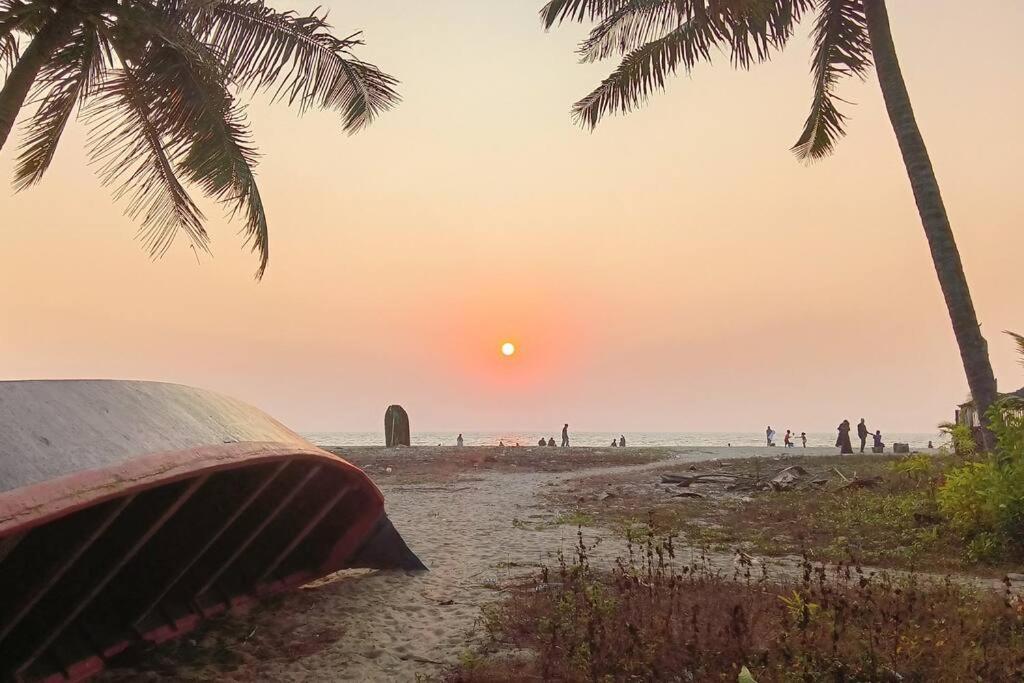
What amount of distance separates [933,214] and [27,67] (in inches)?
515

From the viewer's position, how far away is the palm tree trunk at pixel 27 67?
27.0 feet

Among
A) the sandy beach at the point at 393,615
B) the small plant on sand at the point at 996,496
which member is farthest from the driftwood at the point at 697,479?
the small plant on sand at the point at 996,496

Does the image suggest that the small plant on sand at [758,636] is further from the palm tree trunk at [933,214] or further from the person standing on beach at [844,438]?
the person standing on beach at [844,438]

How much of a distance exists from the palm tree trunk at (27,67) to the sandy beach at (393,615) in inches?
276

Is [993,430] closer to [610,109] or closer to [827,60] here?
[827,60]

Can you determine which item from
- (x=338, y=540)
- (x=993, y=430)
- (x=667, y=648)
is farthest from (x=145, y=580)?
(x=993, y=430)

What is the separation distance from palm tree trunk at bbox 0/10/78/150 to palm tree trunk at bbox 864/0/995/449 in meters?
12.1

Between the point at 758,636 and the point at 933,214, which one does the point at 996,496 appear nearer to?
the point at 933,214

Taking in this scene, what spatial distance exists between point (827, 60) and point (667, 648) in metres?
11.6

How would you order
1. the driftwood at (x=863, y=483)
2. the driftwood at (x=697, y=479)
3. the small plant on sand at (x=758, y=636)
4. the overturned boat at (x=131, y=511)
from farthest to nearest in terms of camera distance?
the driftwood at (x=697, y=479) < the driftwood at (x=863, y=483) < the small plant on sand at (x=758, y=636) < the overturned boat at (x=131, y=511)

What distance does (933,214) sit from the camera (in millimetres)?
10016

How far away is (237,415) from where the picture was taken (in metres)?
5.85

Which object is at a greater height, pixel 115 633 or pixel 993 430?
pixel 993 430

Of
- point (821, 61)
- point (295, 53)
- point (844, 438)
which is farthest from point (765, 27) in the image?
point (844, 438)
